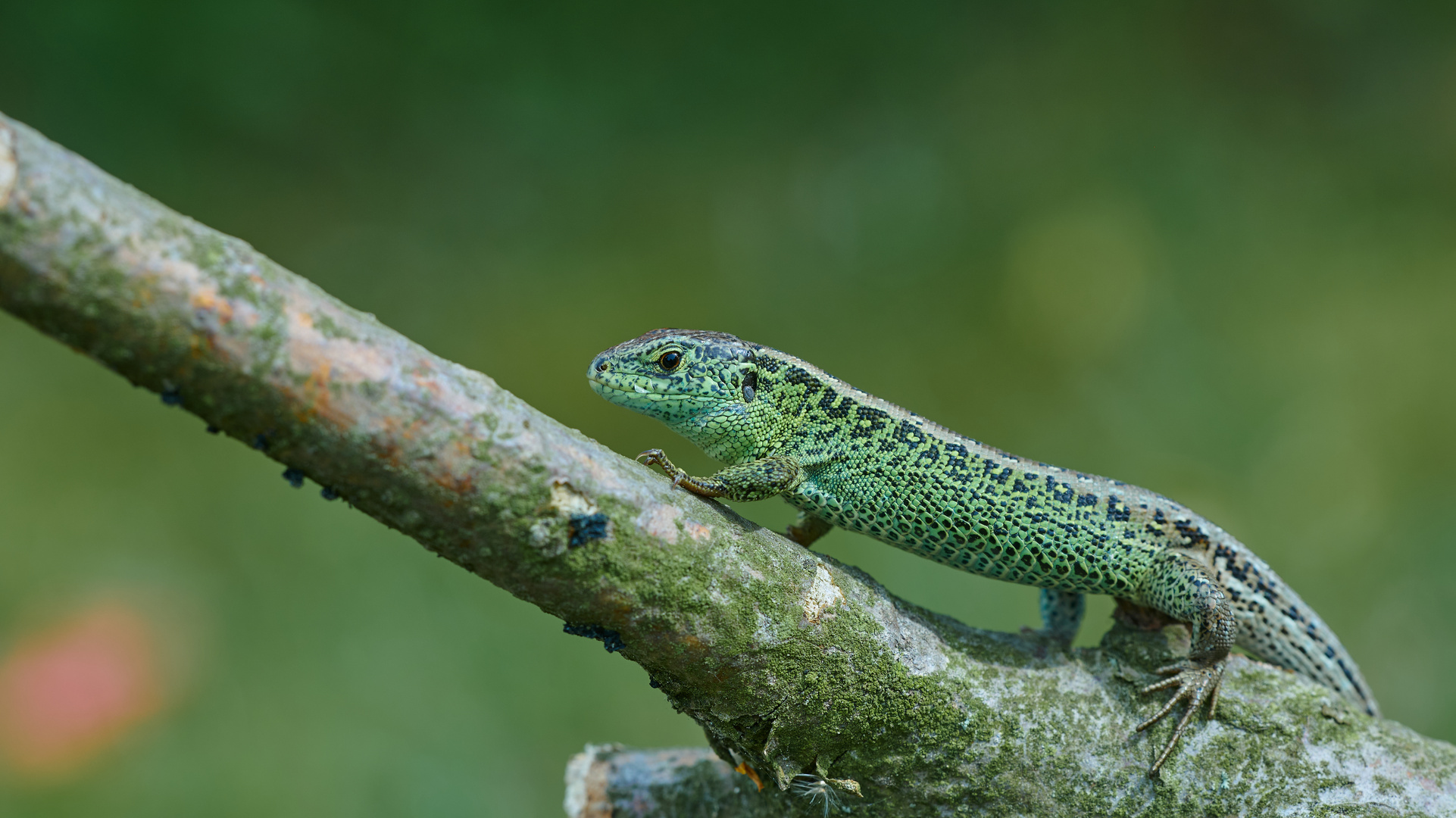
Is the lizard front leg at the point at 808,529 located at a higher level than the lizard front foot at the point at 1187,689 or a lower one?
higher

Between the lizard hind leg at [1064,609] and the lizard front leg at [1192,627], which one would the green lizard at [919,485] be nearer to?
the lizard front leg at [1192,627]

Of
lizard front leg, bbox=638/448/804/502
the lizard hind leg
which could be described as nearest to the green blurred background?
the lizard hind leg

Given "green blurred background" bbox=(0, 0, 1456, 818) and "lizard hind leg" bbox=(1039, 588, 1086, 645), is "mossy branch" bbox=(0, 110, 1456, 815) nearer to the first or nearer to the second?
"lizard hind leg" bbox=(1039, 588, 1086, 645)

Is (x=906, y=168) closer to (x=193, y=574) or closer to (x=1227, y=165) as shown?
(x=1227, y=165)

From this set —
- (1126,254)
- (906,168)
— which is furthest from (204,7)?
(1126,254)

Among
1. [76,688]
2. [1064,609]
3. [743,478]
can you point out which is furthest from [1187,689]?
[76,688]

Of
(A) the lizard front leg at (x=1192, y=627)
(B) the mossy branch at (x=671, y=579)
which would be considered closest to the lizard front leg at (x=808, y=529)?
(B) the mossy branch at (x=671, y=579)

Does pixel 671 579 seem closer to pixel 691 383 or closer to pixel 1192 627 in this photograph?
pixel 691 383
